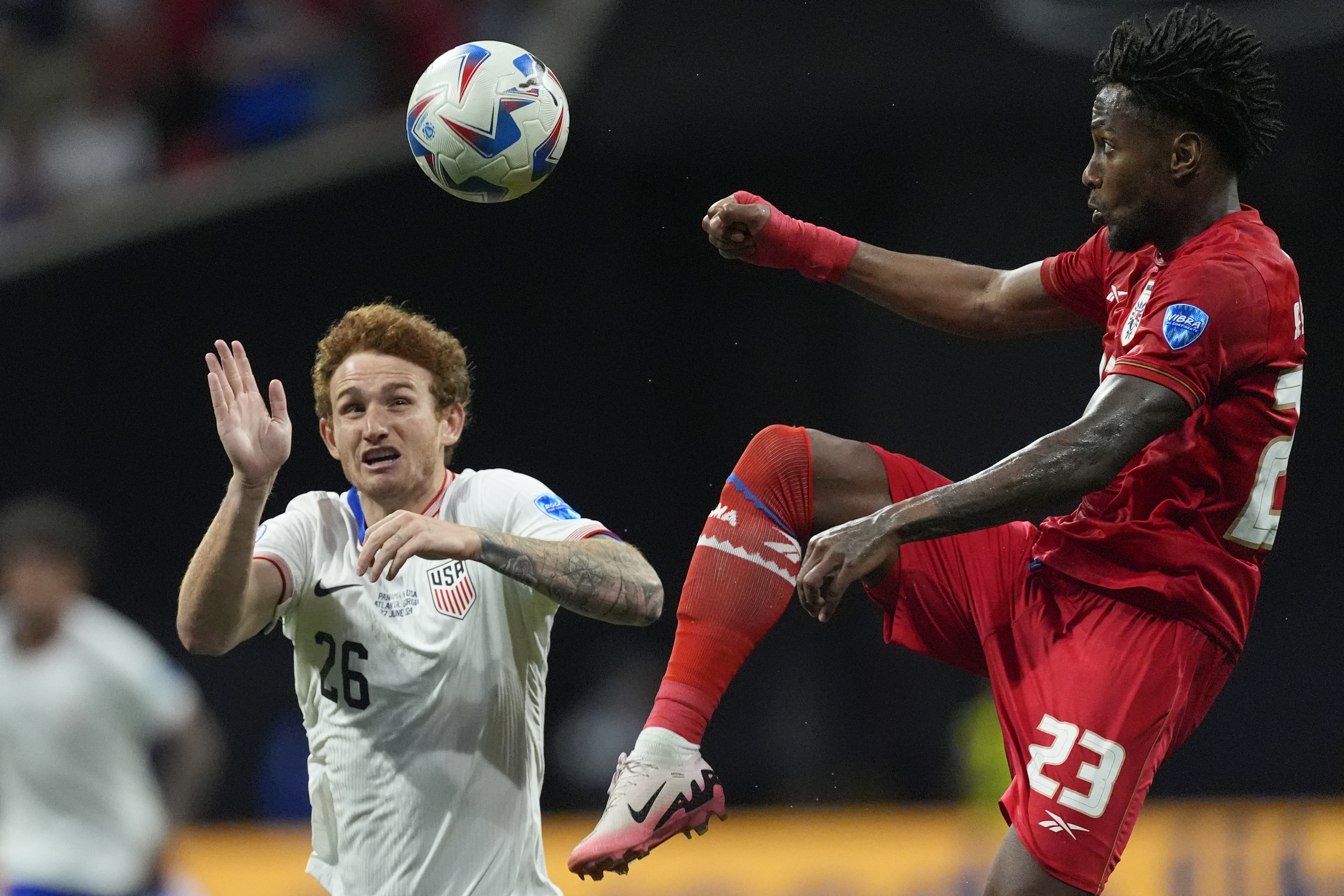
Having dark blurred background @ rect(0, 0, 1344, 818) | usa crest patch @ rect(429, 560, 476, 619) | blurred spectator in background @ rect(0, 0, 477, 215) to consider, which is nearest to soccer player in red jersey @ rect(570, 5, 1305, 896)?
usa crest patch @ rect(429, 560, 476, 619)

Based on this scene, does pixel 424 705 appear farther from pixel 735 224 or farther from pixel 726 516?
pixel 735 224

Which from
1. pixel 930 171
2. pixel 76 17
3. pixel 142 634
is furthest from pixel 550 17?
pixel 142 634

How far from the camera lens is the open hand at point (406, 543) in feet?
11.3

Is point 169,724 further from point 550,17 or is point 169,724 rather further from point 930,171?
point 930,171

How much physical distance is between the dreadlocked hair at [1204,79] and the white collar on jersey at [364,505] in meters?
1.87

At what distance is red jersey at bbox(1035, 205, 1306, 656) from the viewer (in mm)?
3541

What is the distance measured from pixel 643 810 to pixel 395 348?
1308mm

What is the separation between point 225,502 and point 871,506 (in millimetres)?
1528

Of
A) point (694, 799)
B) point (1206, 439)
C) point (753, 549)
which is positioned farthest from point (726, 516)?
point (1206, 439)

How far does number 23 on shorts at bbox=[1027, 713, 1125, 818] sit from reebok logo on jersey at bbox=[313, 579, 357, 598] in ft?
5.51

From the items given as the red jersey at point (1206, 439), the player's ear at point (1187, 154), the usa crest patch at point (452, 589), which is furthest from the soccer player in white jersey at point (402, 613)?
the player's ear at point (1187, 154)

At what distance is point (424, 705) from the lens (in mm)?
4000

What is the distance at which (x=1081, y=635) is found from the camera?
12.5 ft

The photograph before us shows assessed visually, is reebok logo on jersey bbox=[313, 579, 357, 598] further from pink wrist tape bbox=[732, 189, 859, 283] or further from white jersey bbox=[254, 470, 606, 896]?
pink wrist tape bbox=[732, 189, 859, 283]
